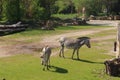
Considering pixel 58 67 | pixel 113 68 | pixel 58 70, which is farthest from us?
pixel 58 67

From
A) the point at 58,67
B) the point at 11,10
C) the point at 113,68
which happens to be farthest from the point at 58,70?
the point at 11,10

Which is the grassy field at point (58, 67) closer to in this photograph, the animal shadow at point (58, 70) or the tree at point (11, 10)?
the animal shadow at point (58, 70)

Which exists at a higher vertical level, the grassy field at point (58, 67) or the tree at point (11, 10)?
the tree at point (11, 10)

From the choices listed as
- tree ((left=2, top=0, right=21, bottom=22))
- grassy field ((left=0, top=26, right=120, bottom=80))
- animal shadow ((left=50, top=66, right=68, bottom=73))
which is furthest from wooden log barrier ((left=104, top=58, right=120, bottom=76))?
tree ((left=2, top=0, right=21, bottom=22))

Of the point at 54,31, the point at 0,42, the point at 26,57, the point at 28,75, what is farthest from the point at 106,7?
the point at 28,75

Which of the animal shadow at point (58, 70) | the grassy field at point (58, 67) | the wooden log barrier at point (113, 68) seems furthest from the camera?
the animal shadow at point (58, 70)

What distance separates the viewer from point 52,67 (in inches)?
907

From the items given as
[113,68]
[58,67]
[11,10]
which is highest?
[11,10]

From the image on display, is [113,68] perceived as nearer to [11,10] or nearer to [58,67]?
[58,67]

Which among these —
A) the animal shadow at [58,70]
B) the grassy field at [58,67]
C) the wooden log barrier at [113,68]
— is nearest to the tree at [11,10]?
the grassy field at [58,67]

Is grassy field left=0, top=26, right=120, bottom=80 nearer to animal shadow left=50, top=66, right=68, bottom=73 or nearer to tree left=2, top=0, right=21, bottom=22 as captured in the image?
animal shadow left=50, top=66, right=68, bottom=73

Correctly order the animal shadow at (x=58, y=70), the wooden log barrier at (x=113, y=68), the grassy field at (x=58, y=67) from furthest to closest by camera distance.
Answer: the animal shadow at (x=58, y=70) → the wooden log barrier at (x=113, y=68) → the grassy field at (x=58, y=67)

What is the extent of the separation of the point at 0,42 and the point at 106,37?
499 inches

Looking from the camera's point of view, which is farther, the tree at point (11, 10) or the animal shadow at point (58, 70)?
the tree at point (11, 10)
